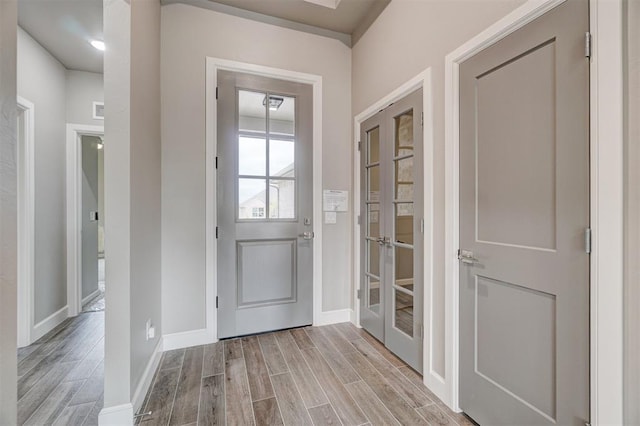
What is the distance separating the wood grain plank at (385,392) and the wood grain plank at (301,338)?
0.37m

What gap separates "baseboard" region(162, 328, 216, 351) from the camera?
245cm

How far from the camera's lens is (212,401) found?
1.80 m

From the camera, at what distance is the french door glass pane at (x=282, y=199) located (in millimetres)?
2789

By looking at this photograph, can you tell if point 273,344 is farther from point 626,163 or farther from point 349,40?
point 349,40

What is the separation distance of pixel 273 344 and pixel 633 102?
2.68 m

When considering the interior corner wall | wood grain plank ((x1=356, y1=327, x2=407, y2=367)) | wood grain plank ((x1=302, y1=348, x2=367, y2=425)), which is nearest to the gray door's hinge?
the interior corner wall

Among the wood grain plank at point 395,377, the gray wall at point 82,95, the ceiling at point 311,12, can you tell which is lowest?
the wood grain plank at point 395,377

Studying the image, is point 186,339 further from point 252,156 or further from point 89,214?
point 89,214

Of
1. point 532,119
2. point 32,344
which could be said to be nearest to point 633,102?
point 532,119

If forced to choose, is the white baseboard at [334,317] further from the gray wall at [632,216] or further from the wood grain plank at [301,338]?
the gray wall at [632,216]

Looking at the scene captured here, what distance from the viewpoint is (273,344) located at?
2547 mm

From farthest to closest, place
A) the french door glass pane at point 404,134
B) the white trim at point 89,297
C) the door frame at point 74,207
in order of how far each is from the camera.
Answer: the white trim at point 89,297
the door frame at point 74,207
the french door glass pane at point 404,134

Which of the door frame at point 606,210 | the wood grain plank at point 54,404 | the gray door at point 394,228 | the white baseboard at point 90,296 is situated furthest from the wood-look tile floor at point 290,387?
the white baseboard at point 90,296

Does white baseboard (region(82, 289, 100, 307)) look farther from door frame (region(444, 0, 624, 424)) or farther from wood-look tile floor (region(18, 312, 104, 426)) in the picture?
door frame (region(444, 0, 624, 424))
